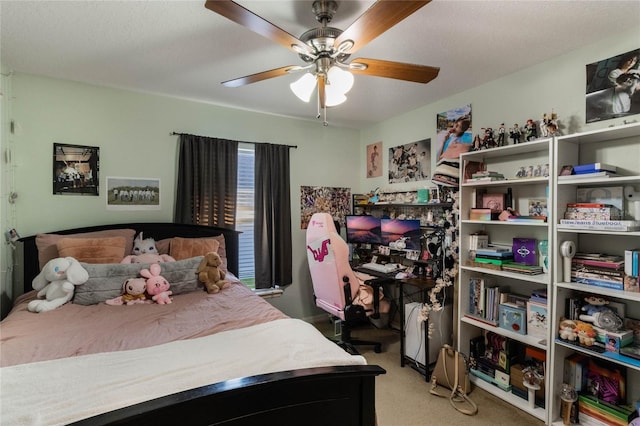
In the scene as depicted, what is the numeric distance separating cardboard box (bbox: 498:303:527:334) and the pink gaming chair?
0.94 meters

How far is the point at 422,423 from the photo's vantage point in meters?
1.99

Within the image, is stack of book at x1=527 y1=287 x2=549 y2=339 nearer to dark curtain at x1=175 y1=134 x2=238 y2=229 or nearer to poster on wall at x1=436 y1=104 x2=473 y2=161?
poster on wall at x1=436 y1=104 x2=473 y2=161

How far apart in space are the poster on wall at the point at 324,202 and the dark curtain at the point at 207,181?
2.82 feet

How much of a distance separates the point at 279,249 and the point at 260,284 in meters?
0.44

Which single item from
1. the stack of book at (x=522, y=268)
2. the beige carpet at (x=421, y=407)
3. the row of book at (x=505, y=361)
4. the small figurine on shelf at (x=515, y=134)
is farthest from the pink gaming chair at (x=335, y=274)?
the small figurine on shelf at (x=515, y=134)

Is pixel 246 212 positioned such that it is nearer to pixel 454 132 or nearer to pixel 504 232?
pixel 454 132

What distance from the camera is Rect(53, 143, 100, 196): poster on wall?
261cm

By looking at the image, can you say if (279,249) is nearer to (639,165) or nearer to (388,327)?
(388,327)

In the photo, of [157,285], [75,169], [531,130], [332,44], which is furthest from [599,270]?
[75,169]

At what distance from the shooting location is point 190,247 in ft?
9.05

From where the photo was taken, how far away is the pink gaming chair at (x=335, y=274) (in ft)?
8.55

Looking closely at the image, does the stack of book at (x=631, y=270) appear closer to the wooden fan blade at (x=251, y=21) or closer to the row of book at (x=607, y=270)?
the row of book at (x=607, y=270)

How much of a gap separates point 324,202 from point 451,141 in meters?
1.63

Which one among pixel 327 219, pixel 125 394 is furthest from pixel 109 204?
pixel 125 394
